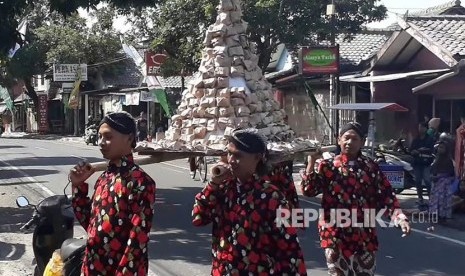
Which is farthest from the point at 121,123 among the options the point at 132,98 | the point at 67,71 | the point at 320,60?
the point at 67,71

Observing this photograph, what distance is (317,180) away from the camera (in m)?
5.09

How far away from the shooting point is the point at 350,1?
23781mm

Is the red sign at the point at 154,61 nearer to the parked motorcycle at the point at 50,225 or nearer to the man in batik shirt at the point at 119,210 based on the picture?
the parked motorcycle at the point at 50,225

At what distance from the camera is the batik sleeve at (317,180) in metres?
5.08

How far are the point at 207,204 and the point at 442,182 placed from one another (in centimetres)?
841

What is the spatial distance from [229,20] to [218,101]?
3.46 ft

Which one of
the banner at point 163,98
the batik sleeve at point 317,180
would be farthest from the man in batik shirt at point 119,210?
the banner at point 163,98

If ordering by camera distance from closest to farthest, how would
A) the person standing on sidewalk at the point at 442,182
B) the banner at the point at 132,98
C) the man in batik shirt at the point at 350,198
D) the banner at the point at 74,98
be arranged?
the man in batik shirt at the point at 350,198
the person standing on sidewalk at the point at 442,182
the banner at the point at 132,98
the banner at the point at 74,98

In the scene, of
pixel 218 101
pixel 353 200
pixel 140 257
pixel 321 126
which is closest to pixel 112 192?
pixel 140 257

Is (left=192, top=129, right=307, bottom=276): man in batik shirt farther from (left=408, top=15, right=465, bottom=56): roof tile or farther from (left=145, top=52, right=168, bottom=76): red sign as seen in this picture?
(left=145, top=52, right=168, bottom=76): red sign

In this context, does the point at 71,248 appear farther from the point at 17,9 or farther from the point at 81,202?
the point at 17,9

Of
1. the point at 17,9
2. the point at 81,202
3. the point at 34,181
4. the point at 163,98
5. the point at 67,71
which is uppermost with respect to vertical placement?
the point at 67,71

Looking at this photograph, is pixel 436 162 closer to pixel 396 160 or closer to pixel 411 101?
pixel 396 160

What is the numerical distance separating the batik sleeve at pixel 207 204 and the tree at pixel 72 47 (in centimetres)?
4097
